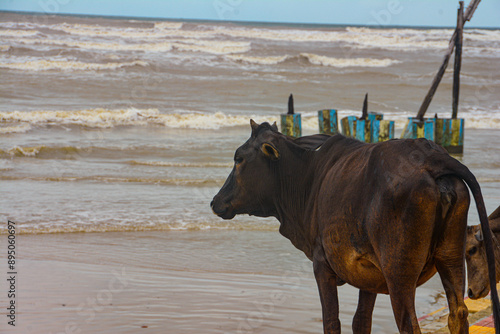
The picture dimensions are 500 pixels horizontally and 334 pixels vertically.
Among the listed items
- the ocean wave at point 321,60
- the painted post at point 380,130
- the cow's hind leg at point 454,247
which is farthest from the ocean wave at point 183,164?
the ocean wave at point 321,60

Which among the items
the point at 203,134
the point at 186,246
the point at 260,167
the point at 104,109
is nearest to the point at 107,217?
the point at 186,246

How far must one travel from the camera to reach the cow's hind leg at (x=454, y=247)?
10.4 feet

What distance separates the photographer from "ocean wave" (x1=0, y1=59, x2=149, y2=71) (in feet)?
113

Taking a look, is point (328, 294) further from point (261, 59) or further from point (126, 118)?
point (261, 59)

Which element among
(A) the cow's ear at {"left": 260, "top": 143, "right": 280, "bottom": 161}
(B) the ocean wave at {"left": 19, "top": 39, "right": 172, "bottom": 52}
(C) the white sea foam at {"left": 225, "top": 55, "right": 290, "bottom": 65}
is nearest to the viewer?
(A) the cow's ear at {"left": 260, "top": 143, "right": 280, "bottom": 161}

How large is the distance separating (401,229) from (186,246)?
582cm

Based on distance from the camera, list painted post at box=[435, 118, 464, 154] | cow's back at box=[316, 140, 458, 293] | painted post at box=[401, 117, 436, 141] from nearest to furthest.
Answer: cow's back at box=[316, 140, 458, 293], painted post at box=[401, 117, 436, 141], painted post at box=[435, 118, 464, 154]

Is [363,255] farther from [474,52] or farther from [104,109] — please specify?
[474,52]

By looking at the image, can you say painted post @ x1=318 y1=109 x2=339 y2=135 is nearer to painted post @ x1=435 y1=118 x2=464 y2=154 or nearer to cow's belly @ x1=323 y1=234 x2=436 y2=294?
painted post @ x1=435 y1=118 x2=464 y2=154

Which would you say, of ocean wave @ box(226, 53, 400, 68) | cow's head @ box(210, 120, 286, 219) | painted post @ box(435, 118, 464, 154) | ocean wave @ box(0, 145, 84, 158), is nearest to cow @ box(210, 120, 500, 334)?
cow's head @ box(210, 120, 286, 219)

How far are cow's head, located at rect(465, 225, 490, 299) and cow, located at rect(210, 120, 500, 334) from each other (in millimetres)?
799

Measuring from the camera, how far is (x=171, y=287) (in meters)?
6.87

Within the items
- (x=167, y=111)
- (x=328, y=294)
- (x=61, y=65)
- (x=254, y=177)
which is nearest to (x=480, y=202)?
(x=328, y=294)

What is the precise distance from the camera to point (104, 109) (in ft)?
74.9
